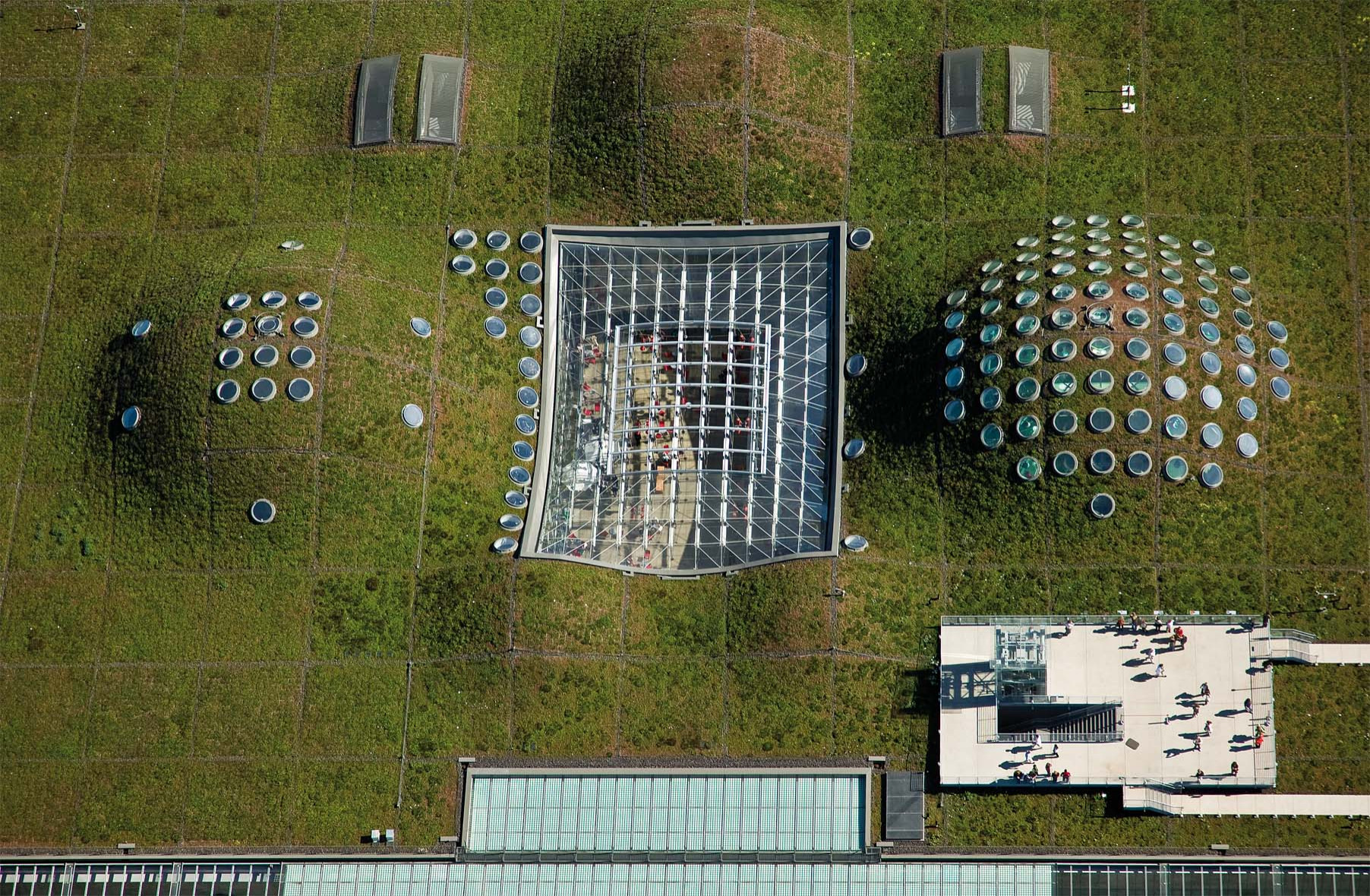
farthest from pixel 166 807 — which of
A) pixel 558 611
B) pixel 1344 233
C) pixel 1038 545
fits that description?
pixel 1344 233

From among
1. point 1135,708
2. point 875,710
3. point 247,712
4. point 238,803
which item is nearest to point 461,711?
point 247,712

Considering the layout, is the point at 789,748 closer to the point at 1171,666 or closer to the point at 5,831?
the point at 1171,666

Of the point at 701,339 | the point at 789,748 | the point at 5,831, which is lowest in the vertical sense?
the point at 5,831

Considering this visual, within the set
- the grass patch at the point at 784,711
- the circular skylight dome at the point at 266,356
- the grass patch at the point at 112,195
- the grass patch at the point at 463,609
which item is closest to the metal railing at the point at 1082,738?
the grass patch at the point at 784,711

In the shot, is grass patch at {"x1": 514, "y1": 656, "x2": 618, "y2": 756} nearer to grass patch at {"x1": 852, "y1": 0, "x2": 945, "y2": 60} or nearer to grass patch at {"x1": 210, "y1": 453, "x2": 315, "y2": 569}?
grass patch at {"x1": 210, "y1": 453, "x2": 315, "y2": 569}

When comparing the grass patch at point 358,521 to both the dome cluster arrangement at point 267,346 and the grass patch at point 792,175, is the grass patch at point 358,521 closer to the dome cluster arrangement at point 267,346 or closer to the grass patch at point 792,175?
the dome cluster arrangement at point 267,346

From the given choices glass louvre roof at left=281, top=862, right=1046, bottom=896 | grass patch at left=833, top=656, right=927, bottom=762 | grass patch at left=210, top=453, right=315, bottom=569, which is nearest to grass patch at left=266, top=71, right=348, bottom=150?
grass patch at left=210, top=453, right=315, bottom=569
